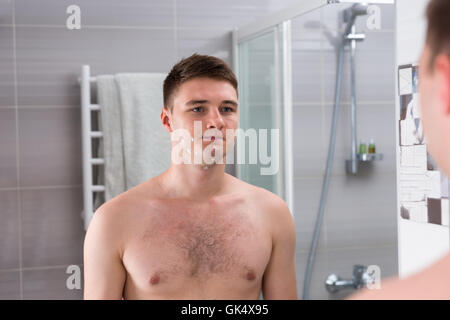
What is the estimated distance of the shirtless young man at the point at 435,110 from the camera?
0.66ft

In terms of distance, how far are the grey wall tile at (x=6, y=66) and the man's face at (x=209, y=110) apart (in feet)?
3.62

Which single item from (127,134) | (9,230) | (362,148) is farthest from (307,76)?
(9,230)

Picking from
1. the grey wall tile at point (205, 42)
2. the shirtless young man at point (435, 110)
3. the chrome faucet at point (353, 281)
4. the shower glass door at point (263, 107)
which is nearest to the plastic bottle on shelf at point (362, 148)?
the shower glass door at point (263, 107)

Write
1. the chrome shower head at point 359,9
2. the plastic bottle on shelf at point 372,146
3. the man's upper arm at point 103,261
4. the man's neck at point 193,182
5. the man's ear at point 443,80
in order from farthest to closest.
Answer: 1. the plastic bottle on shelf at point 372,146
2. the chrome shower head at point 359,9
3. the man's neck at point 193,182
4. the man's upper arm at point 103,261
5. the man's ear at point 443,80

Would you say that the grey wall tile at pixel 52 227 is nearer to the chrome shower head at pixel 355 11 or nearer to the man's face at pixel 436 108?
the chrome shower head at pixel 355 11

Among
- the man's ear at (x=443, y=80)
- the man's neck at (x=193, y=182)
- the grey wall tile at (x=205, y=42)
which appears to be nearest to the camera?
the man's ear at (x=443, y=80)

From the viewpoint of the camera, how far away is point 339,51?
1592 millimetres

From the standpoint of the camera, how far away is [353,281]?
156cm

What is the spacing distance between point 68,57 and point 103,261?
1.13m

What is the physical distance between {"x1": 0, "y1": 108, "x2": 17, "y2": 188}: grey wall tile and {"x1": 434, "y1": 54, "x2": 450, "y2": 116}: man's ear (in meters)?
1.69

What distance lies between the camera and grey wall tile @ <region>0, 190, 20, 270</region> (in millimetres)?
1699

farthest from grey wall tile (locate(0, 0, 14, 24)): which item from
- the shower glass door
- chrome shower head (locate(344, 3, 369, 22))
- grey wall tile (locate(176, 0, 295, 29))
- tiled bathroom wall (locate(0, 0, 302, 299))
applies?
chrome shower head (locate(344, 3, 369, 22))
